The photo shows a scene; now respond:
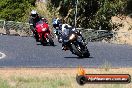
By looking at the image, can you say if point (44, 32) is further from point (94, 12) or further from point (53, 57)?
point (94, 12)

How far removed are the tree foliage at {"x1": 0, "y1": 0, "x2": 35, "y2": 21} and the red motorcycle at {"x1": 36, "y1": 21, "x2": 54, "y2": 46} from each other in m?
21.5

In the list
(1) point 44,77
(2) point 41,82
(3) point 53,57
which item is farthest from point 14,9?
(2) point 41,82

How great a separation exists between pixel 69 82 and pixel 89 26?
3106 centimetres

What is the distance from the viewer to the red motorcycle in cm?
2878

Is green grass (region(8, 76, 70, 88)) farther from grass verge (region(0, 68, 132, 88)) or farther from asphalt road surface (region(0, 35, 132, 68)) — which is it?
asphalt road surface (region(0, 35, 132, 68))

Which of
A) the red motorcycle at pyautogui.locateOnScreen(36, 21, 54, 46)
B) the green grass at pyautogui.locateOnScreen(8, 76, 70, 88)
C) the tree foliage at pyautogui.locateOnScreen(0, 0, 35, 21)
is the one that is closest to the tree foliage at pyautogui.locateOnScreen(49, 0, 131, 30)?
the tree foliage at pyautogui.locateOnScreen(0, 0, 35, 21)

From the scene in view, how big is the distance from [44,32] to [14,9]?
24.8 metres

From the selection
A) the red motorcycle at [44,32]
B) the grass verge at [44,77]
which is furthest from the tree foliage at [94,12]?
the grass verge at [44,77]

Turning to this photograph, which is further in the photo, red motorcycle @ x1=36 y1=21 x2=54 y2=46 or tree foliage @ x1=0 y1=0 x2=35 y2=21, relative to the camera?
tree foliage @ x1=0 y1=0 x2=35 y2=21

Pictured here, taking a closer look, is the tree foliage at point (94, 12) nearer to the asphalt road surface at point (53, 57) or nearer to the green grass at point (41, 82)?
the asphalt road surface at point (53, 57)

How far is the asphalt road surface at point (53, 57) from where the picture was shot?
21109 mm

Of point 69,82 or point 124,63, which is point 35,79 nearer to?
point 69,82

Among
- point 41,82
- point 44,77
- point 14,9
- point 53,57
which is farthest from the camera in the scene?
point 14,9

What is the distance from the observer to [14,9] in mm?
53281
